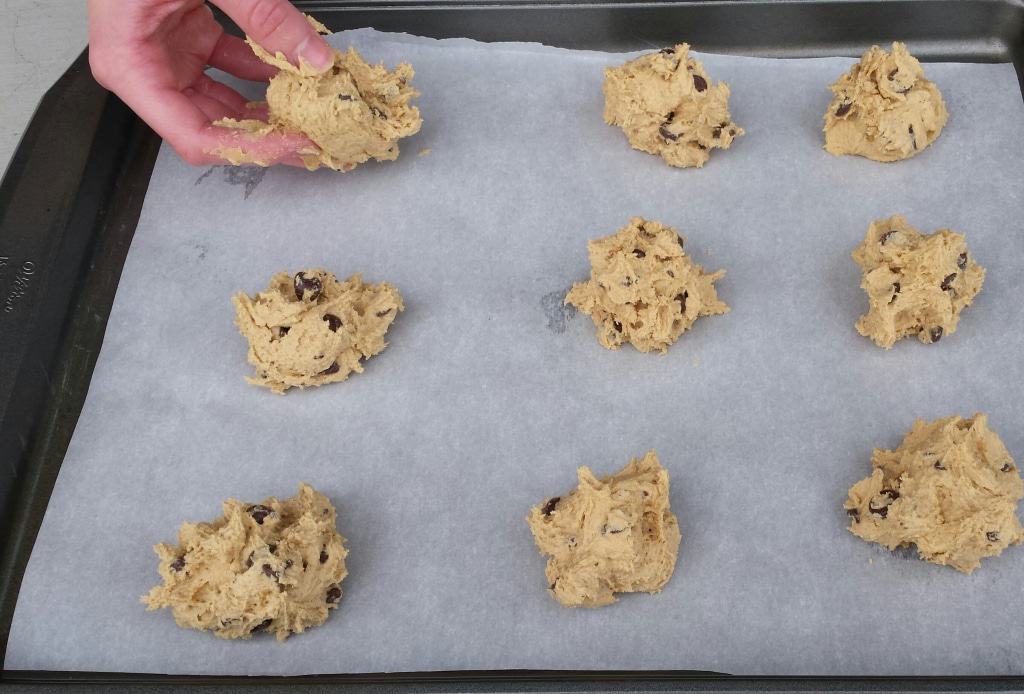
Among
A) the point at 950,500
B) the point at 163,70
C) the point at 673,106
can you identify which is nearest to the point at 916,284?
the point at 950,500

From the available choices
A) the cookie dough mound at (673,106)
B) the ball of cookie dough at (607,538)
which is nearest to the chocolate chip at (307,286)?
the ball of cookie dough at (607,538)

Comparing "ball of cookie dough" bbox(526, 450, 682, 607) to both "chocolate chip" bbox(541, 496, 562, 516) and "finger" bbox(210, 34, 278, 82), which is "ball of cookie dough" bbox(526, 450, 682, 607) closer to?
"chocolate chip" bbox(541, 496, 562, 516)

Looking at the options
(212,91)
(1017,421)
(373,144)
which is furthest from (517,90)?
(1017,421)

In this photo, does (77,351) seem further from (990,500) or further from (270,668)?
(990,500)

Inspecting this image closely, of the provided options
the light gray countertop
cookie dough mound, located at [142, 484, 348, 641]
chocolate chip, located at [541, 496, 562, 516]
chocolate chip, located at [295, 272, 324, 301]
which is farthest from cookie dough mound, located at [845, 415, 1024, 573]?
the light gray countertop

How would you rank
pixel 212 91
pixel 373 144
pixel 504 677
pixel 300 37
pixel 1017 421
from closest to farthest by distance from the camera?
pixel 504 677
pixel 1017 421
pixel 300 37
pixel 373 144
pixel 212 91

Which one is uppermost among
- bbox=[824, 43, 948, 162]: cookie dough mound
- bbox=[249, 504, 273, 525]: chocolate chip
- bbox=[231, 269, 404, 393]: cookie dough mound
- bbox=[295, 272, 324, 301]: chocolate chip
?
bbox=[824, 43, 948, 162]: cookie dough mound
